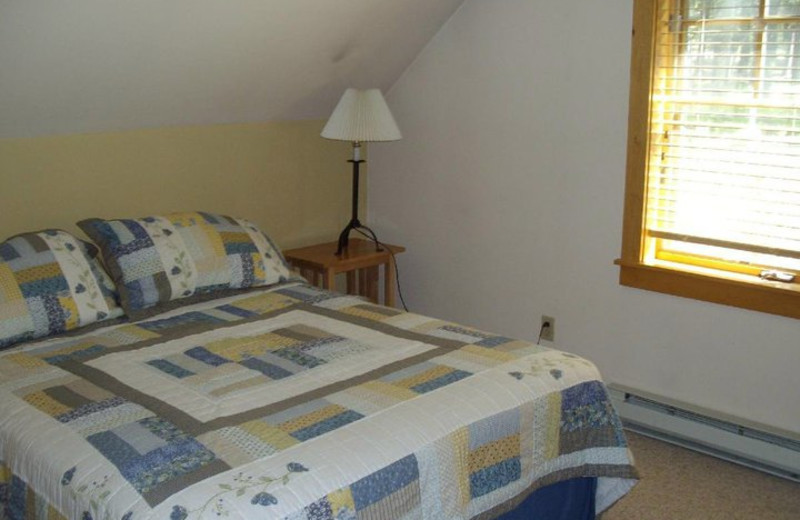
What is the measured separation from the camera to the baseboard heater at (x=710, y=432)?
306 centimetres

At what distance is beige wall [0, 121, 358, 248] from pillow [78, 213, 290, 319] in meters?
0.28

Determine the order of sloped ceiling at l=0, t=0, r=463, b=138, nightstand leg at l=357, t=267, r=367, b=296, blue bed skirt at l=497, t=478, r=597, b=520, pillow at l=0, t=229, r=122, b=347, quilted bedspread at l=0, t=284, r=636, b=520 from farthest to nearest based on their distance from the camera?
nightstand leg at l=357, t=267, r=367, b=296
sloped ceiling at l=0, t=0, r=463, b=138
pillow at l=0, t=229, r=122, b=347
blue bed skirt at l=497, t=478, r=597, b=520
quilted bedspread at l=0, t=284, r=636, b=520

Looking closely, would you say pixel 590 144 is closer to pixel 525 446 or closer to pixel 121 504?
pixel 525 446

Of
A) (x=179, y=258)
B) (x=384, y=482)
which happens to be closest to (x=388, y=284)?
(x=179, y=258)

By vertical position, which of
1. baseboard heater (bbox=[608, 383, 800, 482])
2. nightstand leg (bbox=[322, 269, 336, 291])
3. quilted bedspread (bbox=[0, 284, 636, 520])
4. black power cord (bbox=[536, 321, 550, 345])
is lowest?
baseboard heater (bbox=[608, 383, 800, 482])

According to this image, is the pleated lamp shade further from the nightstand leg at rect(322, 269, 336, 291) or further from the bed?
the bed

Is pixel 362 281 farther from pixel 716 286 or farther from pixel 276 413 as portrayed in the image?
pixel 276 413

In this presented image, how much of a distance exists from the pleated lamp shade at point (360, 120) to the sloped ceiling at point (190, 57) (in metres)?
0.21

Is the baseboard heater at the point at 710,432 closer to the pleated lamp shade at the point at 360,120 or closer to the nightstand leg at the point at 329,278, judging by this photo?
the nightstand leg at the point at 329,278

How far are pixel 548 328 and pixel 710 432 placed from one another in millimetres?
851

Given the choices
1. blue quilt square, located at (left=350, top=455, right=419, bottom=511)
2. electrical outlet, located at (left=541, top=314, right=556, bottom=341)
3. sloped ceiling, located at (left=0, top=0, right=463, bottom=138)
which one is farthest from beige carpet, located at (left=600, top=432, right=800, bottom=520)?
sloped ceiling, located at (left=0, top=0, right=463, bottom=138)

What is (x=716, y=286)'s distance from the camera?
3211mm

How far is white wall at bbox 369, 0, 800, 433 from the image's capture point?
10.8ft

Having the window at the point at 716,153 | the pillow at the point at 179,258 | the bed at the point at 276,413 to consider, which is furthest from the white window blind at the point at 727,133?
the pillow at the point at 179,258
